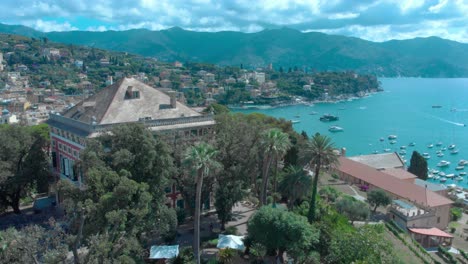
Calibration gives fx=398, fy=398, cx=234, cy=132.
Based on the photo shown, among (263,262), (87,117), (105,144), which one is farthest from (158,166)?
(87,117)

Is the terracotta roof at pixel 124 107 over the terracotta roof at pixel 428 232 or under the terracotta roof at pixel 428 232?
over

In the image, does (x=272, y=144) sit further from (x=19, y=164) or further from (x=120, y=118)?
(x=19, y=164)

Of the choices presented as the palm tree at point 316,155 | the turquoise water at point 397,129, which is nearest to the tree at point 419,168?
the turquoise water at point 397,129

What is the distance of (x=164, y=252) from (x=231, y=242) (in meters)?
5.25

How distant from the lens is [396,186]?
56.4 meters

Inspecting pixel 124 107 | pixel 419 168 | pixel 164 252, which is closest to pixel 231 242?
pixel 164 252

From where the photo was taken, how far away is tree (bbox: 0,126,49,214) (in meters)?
37.9

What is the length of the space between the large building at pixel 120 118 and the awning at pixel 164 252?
1045 centimetres

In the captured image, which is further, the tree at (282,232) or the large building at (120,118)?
the large building at (120,118)

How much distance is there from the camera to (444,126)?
15900 centimetres

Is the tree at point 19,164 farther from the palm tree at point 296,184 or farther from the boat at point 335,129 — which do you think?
the boat at point 335,129

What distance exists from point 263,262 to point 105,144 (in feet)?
50.7

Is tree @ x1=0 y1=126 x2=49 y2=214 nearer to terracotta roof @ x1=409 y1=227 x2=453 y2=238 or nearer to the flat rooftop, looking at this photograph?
terracotta roof @ x1=409 y1=227 x2=453 y2=238

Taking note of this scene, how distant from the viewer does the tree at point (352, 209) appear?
41.1m
